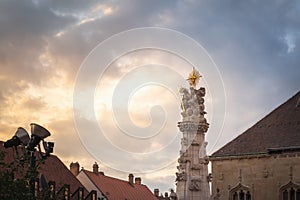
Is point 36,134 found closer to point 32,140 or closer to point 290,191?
point 32,140

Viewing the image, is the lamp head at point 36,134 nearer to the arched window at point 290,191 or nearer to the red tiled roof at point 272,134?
the red tiled roof at point 272,134

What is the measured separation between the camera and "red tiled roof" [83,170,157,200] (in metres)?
61.3

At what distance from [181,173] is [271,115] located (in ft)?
23.1

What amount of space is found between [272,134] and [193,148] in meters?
4.79

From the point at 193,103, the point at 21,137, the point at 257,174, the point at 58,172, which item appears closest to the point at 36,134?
the point at 21,137

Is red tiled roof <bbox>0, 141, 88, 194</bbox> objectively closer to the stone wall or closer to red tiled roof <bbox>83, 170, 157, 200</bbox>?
red tiled roof <bbox>83, 170, 157, 200</bbox>

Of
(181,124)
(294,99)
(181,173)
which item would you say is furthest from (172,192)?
(294,99)

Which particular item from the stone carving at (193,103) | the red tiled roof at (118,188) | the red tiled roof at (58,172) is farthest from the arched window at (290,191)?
the red tiled roof at (118,188)

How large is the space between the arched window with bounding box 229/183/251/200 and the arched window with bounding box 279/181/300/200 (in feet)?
6.23

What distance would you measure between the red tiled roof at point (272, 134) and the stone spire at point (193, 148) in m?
3.18

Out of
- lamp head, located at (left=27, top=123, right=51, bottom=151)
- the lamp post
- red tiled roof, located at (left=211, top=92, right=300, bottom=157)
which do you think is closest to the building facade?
red tiled roof, located at (left=211, top=92, right=300, bottom=157)

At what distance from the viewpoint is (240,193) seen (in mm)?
34344

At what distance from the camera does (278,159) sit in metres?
32.9

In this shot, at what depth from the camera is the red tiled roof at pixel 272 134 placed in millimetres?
33219
